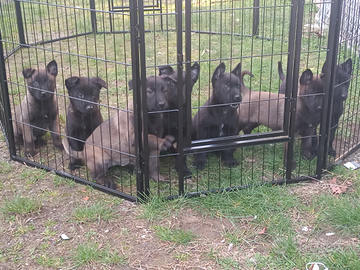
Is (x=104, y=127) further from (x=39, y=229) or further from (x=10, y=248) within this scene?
(x=10, y=248)

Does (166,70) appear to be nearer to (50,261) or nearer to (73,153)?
(73,153)

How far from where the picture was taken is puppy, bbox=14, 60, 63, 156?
496cm

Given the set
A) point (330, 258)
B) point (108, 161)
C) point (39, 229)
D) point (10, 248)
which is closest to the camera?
point (330, 258)

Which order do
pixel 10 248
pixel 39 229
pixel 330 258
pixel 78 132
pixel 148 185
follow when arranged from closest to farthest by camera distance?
pixel 330 258, pixel 10 248, pixel 39 229, pixel 148 185, pixel 78 132

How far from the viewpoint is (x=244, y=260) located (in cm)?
333

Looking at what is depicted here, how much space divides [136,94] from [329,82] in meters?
1.96

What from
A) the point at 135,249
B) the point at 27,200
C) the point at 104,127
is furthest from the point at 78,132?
the point at 135,249

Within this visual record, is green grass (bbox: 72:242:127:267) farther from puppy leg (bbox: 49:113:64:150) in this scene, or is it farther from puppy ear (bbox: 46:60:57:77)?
puppy ear (bbox: 46:60:57:77)

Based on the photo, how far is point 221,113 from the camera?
4551 millimetres

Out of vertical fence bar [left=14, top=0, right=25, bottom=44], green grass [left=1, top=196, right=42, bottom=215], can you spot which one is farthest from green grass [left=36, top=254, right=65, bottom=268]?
vertical fence bar [left=14, top=0, right=25, bottom=44]

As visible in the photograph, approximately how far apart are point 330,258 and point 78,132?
3030 millimetres

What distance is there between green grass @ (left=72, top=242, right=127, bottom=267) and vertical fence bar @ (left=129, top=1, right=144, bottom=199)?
0.80m

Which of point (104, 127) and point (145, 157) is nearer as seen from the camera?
point (145, 157)

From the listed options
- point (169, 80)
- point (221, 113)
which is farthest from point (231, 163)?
point (169, 80)
